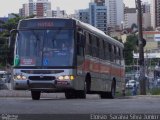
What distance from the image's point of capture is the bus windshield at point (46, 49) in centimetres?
2156

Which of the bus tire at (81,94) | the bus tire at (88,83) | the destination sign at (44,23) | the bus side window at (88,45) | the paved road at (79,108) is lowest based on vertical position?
the bus tire at (81,94)

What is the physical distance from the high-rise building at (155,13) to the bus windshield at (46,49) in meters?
98.5

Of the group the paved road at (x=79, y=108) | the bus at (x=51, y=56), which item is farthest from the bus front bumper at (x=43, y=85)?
the paved road at (x=79, y=108)

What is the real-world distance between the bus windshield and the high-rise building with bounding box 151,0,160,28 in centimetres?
9847

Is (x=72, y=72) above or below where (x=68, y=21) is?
below

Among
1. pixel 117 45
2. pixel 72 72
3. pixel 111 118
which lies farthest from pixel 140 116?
pixel 117 45

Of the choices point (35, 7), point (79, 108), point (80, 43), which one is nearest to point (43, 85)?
point (80, 43)

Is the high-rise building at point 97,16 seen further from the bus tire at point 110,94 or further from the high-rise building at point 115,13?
the bus tire at point 110,94

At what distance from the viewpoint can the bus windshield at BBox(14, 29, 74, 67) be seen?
70.7 feet

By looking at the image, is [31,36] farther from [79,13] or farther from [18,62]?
[79,13]

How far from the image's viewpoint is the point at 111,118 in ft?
33.4

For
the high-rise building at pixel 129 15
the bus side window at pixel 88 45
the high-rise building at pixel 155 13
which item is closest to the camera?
the bus side window at pixel 88 45

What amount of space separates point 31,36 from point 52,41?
0.92m

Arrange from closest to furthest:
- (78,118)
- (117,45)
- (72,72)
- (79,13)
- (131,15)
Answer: (78,118) < (72,72) < (117,45) < (79,13) < (131,15)
